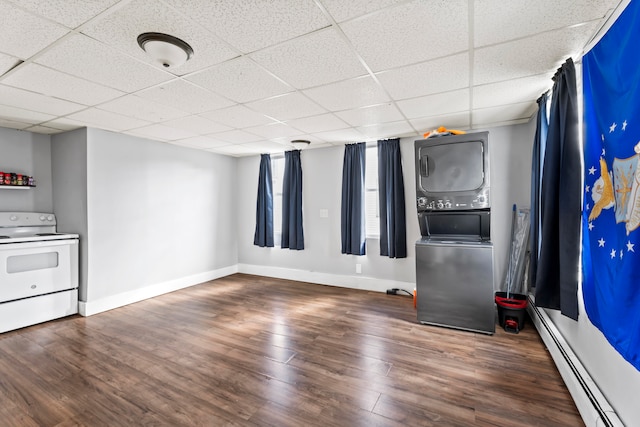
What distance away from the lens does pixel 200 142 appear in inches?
183

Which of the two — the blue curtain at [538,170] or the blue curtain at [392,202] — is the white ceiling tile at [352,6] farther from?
the blue curtain at [392,202]

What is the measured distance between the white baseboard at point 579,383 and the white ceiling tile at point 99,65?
3555 mm

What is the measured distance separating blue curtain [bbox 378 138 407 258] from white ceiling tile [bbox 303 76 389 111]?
1604 mm

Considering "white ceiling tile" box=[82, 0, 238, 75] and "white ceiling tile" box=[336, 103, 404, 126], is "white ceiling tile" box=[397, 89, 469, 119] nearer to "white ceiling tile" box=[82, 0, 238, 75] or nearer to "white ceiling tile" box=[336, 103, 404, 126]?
"white ceiling tile" box=[336, 103, 404, 126]

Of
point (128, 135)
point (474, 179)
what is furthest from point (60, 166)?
point (474, 179)

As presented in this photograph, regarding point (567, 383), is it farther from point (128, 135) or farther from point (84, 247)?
point (128, 135)

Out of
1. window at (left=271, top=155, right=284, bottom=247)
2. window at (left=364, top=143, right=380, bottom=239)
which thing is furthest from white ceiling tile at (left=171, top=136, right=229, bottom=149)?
window at (left=364, top=143, right=380, bottom=239)

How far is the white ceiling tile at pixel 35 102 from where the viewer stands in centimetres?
261

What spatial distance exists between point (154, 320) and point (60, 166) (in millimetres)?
2527

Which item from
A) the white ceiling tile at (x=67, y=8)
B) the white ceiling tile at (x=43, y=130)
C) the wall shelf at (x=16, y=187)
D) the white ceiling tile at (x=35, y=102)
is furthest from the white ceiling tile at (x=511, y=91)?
the wall shelf at (x=16, y=187)

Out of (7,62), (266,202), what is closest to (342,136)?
(266,202)

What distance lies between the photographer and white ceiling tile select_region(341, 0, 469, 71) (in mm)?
1585

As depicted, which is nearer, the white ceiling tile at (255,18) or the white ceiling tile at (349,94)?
the white ceiling tile at (255,18)

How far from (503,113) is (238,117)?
3036mm
